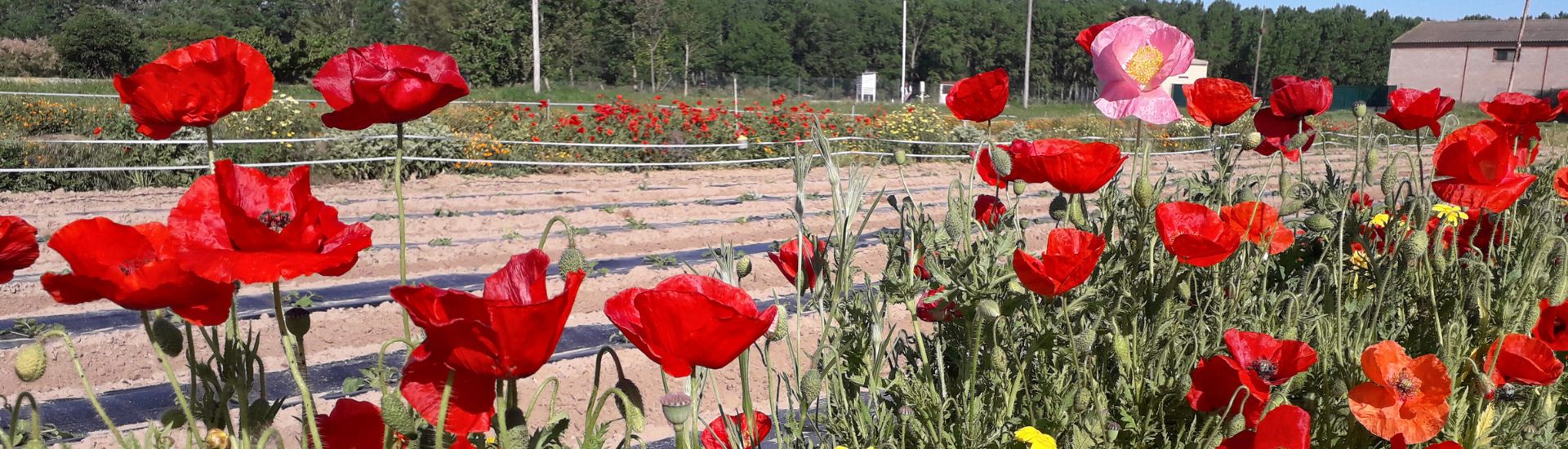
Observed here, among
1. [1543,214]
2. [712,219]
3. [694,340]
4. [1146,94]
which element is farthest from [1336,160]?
[694,340]

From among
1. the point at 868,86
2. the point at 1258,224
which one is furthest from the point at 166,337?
the point at 868,86

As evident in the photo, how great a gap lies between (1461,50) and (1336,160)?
29730mm

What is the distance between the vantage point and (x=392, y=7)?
5266 cm

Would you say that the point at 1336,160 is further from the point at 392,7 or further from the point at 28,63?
the point at 392,7

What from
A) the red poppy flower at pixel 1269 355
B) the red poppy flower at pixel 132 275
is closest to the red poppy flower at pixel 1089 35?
the red poppy flower at pixel 1269 355

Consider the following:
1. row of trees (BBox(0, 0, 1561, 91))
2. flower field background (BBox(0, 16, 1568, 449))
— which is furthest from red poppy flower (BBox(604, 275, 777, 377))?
row of trees (BBox(0, 0, 1561, 91))

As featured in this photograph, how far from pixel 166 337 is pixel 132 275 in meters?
0.11

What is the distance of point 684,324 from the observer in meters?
0.80

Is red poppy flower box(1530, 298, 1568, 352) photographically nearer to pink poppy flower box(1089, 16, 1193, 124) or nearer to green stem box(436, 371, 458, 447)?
pink poppy flower box(1089, 16, 1193, 124)

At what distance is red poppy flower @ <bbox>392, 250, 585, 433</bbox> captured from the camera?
0.69 metres

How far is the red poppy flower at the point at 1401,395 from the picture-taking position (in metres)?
1.15

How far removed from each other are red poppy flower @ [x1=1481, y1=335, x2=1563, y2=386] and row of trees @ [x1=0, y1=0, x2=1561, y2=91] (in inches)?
1184

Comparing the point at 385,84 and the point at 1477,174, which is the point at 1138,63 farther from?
the point at 385,84

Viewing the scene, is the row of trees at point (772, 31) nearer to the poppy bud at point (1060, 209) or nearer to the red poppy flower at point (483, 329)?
the poppy bud at point (1060, 209)
